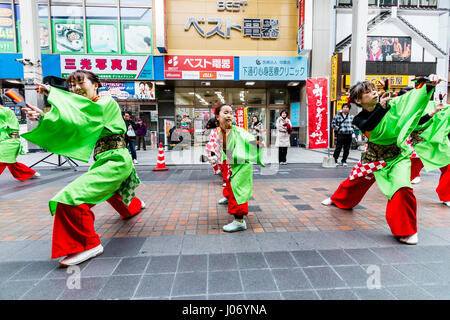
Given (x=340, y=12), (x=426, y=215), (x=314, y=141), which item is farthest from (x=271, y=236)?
(x=340, y=12)

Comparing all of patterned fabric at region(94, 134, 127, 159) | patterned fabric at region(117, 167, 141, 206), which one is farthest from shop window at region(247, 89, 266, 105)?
patterned fabric at region(94, 134, 127, 159)

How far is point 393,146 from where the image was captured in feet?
9.36

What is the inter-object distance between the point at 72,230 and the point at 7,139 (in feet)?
15.7

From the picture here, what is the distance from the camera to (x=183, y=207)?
3.90 meters

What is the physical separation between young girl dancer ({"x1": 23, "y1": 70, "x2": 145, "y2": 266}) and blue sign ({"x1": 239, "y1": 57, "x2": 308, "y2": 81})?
1107cm

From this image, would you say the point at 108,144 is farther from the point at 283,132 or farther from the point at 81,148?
the point at 283,132

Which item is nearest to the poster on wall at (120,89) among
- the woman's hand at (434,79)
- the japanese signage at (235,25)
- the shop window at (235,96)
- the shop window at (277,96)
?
the japanese signage at (235,25)

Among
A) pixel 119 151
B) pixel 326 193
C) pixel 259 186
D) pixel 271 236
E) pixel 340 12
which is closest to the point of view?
pixel 119 151

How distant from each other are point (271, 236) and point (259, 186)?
258 cm

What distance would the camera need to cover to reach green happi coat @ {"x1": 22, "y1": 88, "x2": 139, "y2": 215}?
6.68 feet

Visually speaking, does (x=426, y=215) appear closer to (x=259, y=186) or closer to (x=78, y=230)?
(x=259, y=186)

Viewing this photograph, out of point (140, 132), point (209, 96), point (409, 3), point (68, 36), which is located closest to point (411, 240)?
point (140, 132)

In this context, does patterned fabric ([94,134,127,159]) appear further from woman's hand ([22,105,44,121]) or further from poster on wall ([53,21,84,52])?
poster on wall ([53,21,84,52])
